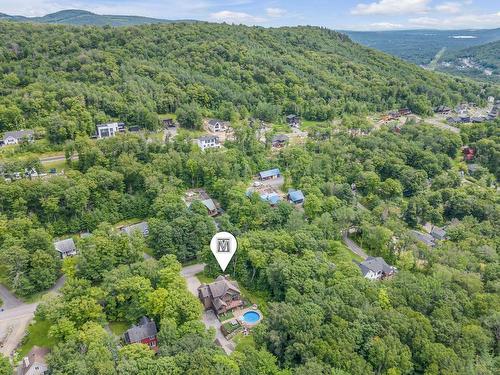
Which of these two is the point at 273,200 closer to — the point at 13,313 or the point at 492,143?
the point at 13,313

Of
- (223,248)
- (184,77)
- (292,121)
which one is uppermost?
(184,77)

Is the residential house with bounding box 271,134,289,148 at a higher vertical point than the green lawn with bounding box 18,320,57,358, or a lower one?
higher

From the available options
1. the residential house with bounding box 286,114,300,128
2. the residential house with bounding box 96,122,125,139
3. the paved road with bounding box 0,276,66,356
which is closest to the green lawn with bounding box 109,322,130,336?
the paved road with bounding box 0,276,66,356

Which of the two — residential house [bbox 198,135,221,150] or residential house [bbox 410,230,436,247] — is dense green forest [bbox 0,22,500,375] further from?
residential house [bbox 198,135,221,150]

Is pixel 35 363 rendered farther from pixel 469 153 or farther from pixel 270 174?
pixel 469 153

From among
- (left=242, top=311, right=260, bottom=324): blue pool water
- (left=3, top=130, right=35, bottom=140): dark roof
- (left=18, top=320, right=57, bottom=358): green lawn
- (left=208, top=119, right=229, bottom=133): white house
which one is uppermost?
(left=3, top=130, right=35, bottom=140): dark roof

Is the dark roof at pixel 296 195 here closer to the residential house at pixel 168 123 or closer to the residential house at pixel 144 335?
the residential house at pixel 144 335

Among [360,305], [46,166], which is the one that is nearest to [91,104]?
[46,166]

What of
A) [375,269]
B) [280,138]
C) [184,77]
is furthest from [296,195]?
[184,77]

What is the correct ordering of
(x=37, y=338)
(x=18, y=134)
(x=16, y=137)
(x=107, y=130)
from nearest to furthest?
(x=37, y=338)
(x=16, y=137)
(x=18, y=134)
(x=107, y=130)
